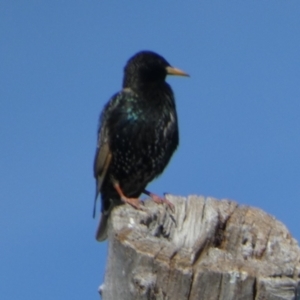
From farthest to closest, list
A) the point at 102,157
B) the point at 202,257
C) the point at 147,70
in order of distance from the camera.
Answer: the point at 147,70 < the point at 102,157 < the point at 202,257

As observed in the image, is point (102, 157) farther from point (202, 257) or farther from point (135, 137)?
point (202, 257)

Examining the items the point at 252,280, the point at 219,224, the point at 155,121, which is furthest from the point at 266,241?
the point at 155,121

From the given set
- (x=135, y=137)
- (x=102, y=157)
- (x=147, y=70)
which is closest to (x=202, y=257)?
(x=135, y=137)

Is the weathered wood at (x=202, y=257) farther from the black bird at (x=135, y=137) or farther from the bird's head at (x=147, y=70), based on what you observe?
the bird's head at (x=147, y=70)

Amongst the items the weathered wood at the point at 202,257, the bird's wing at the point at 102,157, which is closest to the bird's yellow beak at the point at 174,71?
the bird's wing at the point at 102,157

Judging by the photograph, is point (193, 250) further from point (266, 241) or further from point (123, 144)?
point (123, 144)

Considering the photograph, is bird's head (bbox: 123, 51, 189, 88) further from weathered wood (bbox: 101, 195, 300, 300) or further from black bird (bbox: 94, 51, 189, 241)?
weathered wood (bbox: 101, 195, 300, 300)

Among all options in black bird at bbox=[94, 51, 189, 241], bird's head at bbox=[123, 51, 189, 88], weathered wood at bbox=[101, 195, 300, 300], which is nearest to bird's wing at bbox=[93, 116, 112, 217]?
black bird at bbox=[94, 51, 189, 241]
